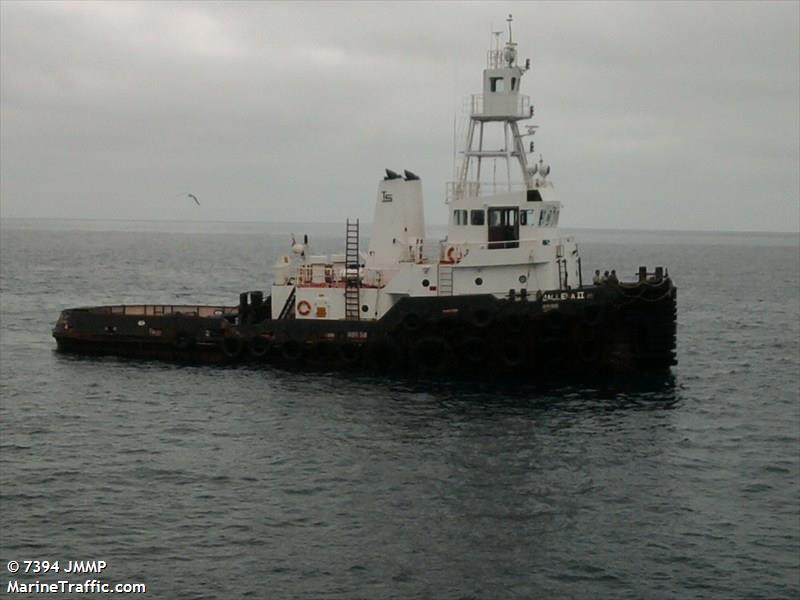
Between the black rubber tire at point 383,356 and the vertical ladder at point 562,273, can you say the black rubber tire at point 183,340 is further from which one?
the vertical ladder at point 562,273

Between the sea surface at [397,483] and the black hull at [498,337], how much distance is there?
1000 millimetres

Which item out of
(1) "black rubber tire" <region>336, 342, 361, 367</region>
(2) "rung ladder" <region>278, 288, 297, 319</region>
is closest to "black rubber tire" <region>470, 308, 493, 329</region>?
(1) "black rubber tire" <region>336, 342, 361, 367</region>

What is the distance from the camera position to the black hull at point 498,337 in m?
31.6

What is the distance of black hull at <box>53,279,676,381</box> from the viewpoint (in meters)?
31.6

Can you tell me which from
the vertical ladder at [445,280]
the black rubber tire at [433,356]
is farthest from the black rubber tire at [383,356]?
the vertical ladder at [445,280]

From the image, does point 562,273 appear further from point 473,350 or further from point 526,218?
point 473,350

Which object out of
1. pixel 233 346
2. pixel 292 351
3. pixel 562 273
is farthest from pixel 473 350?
pixel 233 346

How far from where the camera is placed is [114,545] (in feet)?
60.3

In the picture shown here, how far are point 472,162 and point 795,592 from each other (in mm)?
20283

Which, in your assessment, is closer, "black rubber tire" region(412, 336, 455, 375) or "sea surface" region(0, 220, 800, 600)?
"sea surface" region(0, 220, 800, 600)

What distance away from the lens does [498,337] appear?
32.0m

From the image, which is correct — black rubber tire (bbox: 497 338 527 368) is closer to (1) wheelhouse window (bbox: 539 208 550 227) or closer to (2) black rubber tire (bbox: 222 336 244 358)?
(1) wheelhouse window (bbox: 539 208 550 227)

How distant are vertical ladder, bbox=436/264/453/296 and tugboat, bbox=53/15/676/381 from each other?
4cm

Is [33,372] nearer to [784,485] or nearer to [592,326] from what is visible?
[592,326]
